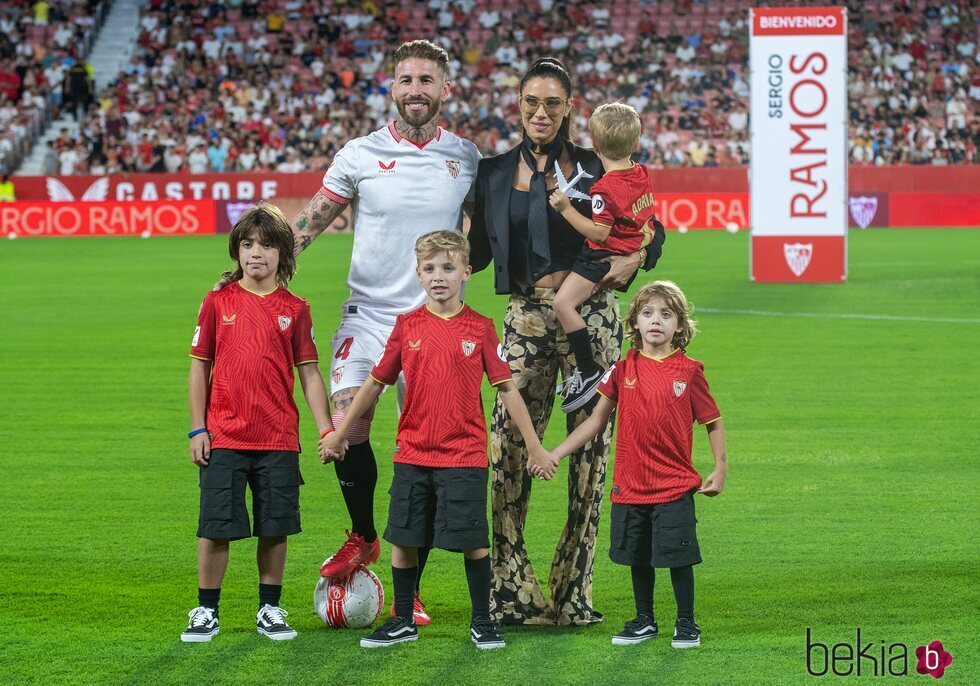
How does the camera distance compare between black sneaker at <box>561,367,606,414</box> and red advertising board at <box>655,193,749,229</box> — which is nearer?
black sneaker at <box>561,367,606,414</box>

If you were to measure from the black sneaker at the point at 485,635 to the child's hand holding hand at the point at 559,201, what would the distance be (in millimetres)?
1638

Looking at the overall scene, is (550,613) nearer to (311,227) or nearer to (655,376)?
(655,376)

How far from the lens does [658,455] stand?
557 centimetres

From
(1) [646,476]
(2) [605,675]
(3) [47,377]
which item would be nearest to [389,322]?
(1) [646,476]

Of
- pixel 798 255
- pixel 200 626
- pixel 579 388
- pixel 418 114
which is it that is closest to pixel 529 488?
pixel 579 388

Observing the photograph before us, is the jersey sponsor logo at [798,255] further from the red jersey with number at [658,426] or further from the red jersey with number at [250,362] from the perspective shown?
the red jersey with number at [250,362]

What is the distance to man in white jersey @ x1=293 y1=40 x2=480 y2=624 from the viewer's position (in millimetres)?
6211

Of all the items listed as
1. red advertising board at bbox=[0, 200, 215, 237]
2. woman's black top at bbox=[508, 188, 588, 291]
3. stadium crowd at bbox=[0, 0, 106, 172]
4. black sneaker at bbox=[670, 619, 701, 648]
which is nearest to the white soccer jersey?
woman's black top at bbox=[508, 188, 588, 291]

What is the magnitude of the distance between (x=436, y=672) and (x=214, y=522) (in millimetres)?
1066

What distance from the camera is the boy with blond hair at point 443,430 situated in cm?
553

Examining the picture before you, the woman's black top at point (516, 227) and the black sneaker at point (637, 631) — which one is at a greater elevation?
the woman's black top at point (516, 227)

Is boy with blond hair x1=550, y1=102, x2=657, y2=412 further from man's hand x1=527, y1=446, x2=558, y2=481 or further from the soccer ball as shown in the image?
the soccer ball

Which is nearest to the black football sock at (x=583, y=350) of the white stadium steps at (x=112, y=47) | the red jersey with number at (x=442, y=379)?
the red jersey with number at (x=442, y=379)

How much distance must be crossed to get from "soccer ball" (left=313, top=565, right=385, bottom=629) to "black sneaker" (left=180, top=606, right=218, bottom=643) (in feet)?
1.57
